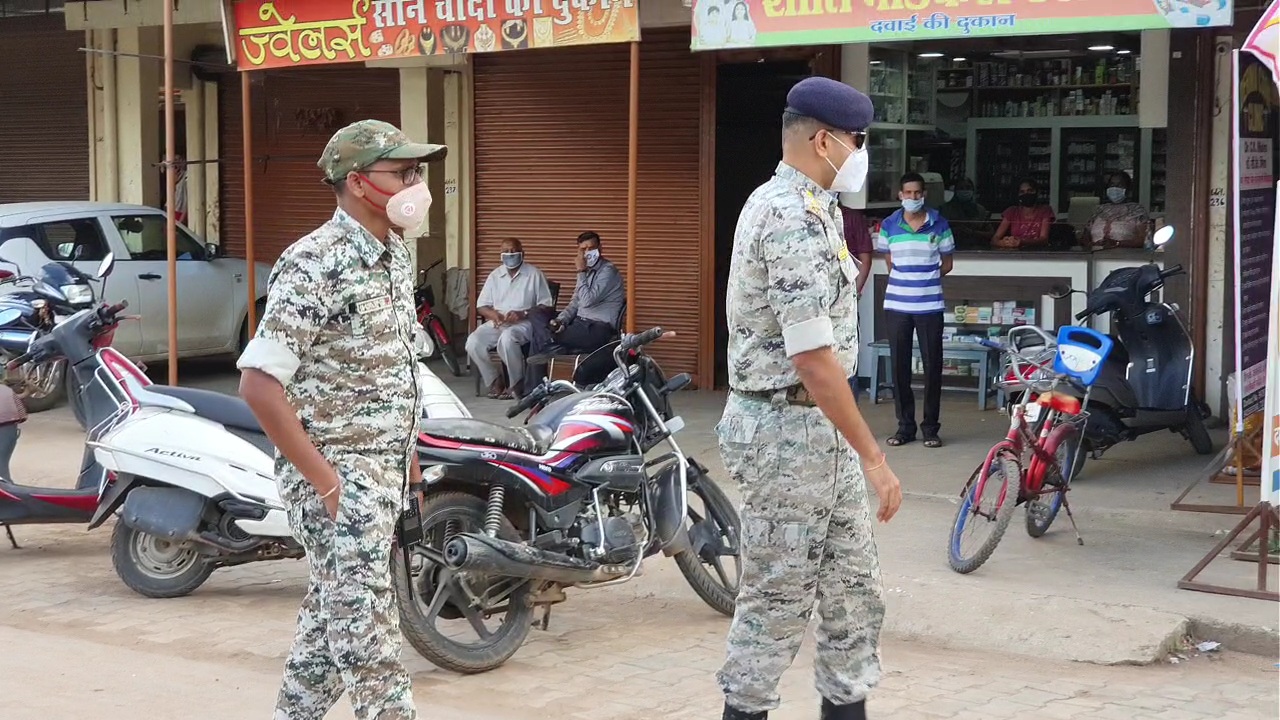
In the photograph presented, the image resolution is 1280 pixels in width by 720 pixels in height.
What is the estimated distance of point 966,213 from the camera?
13203 millimetres

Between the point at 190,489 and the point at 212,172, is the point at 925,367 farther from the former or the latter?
the point at 212,172

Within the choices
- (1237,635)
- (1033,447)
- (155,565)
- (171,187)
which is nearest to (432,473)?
(155,565)

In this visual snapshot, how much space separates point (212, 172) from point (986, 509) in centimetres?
1096

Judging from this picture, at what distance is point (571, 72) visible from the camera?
12.3 meters

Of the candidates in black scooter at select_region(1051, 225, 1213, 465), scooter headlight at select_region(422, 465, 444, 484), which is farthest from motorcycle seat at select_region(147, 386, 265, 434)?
black scooter at select_region(1051, 225, 1213, 465)

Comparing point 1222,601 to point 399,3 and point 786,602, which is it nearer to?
point 786,602

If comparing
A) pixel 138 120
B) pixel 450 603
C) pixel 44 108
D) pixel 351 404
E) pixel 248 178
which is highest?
pixel 44 108

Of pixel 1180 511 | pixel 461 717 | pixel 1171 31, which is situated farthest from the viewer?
pixel 1171 31

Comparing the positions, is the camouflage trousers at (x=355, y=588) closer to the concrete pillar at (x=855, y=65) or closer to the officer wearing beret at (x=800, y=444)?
the officer wearing beret at (x=800, y=444)

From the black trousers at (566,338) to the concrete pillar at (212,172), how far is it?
5640mm

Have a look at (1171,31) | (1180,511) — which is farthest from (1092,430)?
(1171,31)

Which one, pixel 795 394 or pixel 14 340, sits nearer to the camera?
pixel 795 394

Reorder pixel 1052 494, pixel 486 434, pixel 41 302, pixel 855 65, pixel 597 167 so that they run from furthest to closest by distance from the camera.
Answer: pixel 597 167 < pixel 855 65 < pixel 41 302 < pixel 1052 494 < pixel 486 434

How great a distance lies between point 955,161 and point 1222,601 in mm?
7993
